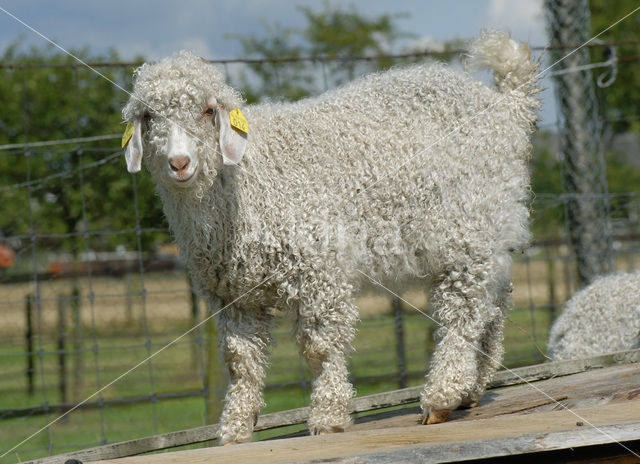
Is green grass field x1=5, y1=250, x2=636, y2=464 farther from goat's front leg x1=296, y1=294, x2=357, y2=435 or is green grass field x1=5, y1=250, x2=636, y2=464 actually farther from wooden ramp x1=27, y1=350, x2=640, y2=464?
wooden ramp x1=27, y1=350, x2=640, y2=464

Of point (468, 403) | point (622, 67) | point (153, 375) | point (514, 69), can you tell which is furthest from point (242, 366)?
point (622, 67)

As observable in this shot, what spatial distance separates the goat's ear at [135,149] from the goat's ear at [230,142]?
340mm

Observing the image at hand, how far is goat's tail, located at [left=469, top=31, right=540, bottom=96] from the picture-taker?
405 cm

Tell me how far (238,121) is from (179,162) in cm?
38

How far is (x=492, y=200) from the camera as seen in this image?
12.4 ft

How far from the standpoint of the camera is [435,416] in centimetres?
361

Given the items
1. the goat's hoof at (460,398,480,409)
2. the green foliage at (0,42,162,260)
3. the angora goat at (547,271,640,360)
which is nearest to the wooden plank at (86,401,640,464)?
the goat's hoof at (460,398,480,409)

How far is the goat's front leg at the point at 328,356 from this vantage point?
3.44m

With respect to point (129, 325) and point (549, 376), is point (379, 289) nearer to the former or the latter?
point (549, 376)

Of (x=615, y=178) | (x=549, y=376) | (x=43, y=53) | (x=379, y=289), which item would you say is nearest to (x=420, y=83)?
(x=379, y=289)

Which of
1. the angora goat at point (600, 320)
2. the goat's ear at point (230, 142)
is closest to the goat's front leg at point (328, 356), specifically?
the goat's ear at point (230, 142)

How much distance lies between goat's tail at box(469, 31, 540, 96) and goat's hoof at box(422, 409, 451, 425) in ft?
5.40

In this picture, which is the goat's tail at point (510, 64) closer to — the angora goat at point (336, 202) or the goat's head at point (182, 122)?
the angora goat at point (336, 202)

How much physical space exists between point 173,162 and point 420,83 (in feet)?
4.79
